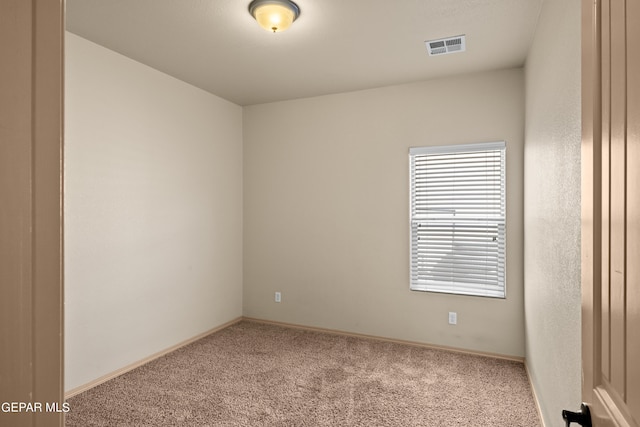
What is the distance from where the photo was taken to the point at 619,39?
0.70 meters

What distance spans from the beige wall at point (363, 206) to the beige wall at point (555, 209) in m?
0.69

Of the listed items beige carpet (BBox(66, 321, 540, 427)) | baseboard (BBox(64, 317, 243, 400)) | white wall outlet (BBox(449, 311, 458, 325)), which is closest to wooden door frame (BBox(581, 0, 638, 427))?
beige carpet (BBox(66, 321, 540, 427))

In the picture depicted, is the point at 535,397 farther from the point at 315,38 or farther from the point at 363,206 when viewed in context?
the point at 315,38

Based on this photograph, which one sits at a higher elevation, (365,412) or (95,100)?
(95,100)

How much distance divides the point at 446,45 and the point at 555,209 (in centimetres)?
169

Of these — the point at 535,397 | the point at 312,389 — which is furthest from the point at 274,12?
the point at 535,397

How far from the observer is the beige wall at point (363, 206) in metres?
3.60

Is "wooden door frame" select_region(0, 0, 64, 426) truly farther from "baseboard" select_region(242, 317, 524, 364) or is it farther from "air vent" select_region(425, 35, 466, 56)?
"baseboard" select_region(242, 317, 524, 364)

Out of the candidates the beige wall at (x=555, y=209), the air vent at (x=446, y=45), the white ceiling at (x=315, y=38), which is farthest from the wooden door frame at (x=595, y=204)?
the air vent at (x=446, y=45)

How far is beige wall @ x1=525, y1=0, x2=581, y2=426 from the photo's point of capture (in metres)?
1.60

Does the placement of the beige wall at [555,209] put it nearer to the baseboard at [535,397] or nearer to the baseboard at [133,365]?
the baseboard at [535,397]

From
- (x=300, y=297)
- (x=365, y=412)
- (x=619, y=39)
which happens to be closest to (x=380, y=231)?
(x=300, y=297)

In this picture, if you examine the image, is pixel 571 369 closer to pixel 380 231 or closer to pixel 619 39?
pixel 619 39

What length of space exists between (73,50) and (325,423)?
3209mm
